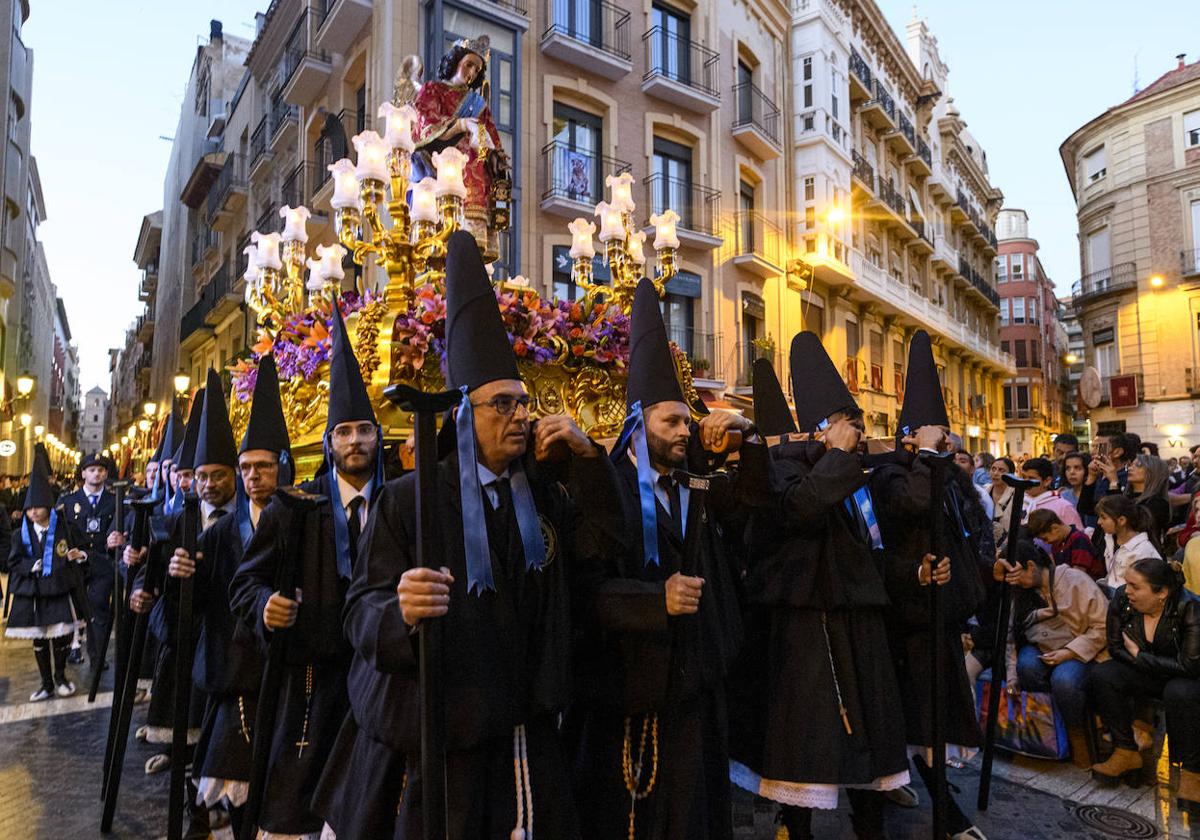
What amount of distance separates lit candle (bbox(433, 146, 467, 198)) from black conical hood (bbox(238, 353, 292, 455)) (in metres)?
2.09

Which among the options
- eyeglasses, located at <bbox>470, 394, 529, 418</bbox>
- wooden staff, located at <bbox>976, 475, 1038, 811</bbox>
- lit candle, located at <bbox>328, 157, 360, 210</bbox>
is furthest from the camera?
lit candle, located at <bbox>328, 157, 360, 210</bbox>

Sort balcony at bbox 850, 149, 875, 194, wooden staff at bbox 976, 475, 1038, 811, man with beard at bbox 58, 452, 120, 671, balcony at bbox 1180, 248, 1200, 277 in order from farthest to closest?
balcony at bbox 1180, 248, 1200, 277
balcony at bbox 850, 149, 875, 194
man with beard at bbox 58, 452, 120, 671
wooden staff at bbox 976, 475, 1038, 811

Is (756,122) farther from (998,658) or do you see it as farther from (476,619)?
(476,619)

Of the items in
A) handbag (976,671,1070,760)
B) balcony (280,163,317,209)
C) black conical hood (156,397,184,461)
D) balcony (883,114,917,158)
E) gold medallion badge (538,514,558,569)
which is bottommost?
handbag (976,671,1070,760)

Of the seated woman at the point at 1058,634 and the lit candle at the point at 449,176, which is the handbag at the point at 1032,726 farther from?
the lit candle at the point at 449,176

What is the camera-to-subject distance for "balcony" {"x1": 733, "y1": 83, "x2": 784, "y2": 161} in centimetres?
2017

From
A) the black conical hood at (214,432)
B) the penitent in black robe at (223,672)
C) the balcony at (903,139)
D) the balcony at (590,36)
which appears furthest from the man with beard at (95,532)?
the balcony at (903,139)

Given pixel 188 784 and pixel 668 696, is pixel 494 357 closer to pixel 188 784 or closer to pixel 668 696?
pixel 668 696

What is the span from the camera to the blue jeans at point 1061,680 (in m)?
5.36

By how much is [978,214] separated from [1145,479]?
38057mm

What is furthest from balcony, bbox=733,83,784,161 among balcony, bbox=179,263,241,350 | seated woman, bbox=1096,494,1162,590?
seated woman, bbox=1096,494,1162,590

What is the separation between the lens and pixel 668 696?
309cm

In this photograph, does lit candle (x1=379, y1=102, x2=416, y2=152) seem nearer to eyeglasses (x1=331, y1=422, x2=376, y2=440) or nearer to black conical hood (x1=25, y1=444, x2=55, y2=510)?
eyeglasses (x1=331, y1=422, x2=376, y2=440)

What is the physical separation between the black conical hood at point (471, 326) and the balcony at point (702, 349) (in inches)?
614
